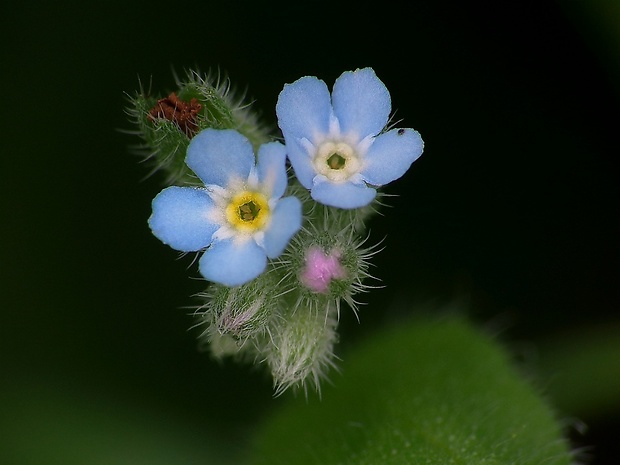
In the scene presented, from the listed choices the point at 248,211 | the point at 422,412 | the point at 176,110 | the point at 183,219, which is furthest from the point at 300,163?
the point at 422,412

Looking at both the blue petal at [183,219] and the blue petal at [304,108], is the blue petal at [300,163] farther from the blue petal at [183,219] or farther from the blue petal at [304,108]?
the blue petal at [183,219]

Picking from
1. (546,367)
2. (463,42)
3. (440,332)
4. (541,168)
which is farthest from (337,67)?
(546,367)

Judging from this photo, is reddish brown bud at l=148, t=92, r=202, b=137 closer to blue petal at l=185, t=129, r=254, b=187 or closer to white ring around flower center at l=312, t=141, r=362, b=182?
blue petal at l=185, t=129, r=254, b=187

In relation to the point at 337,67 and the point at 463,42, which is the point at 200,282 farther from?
the point at 463,42

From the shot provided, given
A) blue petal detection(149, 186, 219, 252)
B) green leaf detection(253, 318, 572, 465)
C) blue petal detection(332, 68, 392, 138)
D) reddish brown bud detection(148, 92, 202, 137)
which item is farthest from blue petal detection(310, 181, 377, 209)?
green leaf detection(253, 318, 572, 465)

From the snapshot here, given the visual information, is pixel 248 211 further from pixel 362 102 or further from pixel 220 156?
pixel 362 102

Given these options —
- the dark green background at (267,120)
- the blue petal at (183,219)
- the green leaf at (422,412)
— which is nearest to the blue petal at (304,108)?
the blue petal at (183,219)
